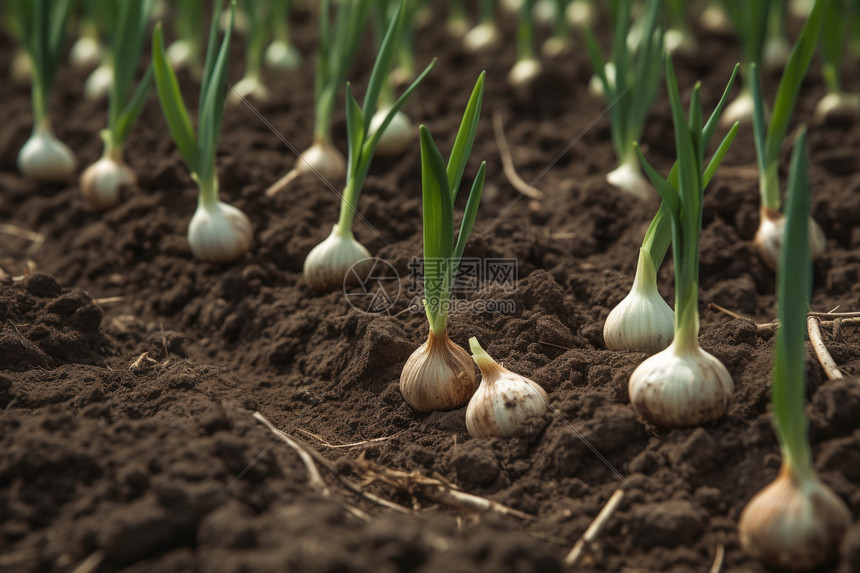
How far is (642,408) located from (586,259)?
3.34 ft

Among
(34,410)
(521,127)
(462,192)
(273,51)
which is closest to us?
(34,410)

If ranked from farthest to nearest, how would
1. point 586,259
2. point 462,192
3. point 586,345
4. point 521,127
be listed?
point 521,127, point 462,192, point 586,259, point 586,345

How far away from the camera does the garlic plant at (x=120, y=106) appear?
2.99 m

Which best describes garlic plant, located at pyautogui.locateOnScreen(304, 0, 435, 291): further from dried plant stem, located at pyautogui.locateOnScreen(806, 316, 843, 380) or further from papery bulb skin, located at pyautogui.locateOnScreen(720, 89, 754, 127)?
papery bulb skin, located at pyautogui.locateOnScreen(720, 89, 754, 127)

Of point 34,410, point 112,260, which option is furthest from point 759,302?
point 112,260

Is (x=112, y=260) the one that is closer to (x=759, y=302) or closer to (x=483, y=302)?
(x=483, y=302)

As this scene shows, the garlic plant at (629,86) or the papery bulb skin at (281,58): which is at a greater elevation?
the papery bulb skin at (281,58)

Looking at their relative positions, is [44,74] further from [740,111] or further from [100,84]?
[740,111]

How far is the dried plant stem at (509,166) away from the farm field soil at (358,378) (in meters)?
0.04

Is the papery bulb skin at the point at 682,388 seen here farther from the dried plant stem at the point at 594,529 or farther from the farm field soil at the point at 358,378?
the dried plant stem at the point at 594,529

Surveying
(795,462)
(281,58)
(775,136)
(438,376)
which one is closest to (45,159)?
(281,58)

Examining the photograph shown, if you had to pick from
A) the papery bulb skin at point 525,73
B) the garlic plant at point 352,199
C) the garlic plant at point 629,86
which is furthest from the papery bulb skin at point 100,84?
the garlic plant at point 629,86

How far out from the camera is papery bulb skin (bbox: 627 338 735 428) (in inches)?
61.2

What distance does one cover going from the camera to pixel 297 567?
1.18 metres
